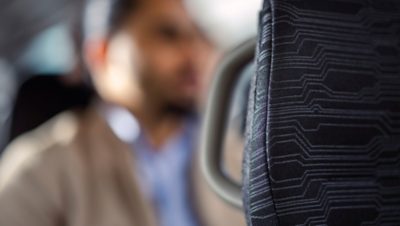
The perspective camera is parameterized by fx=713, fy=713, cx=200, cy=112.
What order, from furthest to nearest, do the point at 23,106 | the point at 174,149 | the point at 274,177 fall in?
the point at 23,106 → the point at 174,149 → the point at 274,177

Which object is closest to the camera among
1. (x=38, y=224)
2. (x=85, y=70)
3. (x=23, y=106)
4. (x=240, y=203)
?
(x=240, y=203)

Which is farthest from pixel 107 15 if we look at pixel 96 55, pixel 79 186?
pixel 79 186

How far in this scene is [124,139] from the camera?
1.29m

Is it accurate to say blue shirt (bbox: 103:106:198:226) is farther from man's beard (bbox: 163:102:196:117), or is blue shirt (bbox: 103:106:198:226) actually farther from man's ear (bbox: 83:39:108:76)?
man's ear (bbox: 83:39:108:76)

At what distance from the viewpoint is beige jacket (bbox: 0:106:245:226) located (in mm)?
1115

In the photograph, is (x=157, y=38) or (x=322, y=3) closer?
(x=322, y=3)

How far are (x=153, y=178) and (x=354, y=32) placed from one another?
30.9 inches

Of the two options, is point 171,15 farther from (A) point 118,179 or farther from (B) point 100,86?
(A) point 118,179

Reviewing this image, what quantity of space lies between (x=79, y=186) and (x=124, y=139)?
0.56 ft

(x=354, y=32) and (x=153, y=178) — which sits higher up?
(x=354, y=32)

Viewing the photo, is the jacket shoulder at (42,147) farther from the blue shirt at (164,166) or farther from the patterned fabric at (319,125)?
the patterned fabric at (319,125)

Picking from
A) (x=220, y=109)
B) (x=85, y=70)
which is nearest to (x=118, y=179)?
(x=85, y=70)

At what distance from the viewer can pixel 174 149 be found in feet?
4.39

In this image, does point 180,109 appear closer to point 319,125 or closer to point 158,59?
point 158,59
